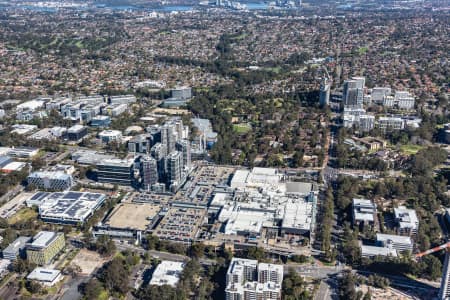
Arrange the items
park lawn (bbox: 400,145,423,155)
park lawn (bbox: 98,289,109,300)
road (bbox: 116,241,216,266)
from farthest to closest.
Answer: park lawn (bbox: 400,145,423,155) → road (bbox: 116,241,216,266) → park lawn (bbox: 98,289,109,300)

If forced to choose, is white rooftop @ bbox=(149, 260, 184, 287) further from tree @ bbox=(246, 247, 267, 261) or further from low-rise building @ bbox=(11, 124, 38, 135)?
low-rise building @ bbox=(11, 124, 38, 135)

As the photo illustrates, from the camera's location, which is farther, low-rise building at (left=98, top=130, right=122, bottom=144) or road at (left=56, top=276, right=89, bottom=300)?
low-rise building at (left=98, top=130, right=122, bottom=144)

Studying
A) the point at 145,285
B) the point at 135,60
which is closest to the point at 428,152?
the point at 145,285

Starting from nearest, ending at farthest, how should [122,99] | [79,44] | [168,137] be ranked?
[168,137]
[122,99]
[79,44]

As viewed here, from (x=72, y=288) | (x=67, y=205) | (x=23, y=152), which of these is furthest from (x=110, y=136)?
(x=72, y=288)

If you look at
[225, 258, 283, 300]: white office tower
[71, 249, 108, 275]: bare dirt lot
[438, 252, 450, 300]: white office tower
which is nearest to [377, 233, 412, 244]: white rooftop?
[438, 252, 450, 300]: white office tower

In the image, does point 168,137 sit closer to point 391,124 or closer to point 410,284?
point 410,284
